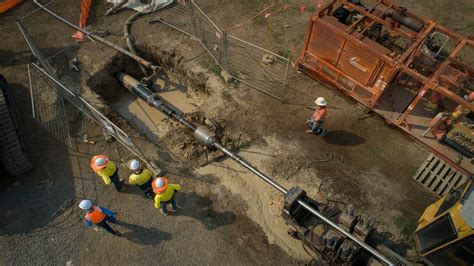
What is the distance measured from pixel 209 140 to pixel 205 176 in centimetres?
133

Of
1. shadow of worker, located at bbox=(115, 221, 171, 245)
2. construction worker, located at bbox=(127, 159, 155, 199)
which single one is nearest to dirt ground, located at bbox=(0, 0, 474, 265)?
shadow of worker, located at bbox=(115, 221, 171, 245)

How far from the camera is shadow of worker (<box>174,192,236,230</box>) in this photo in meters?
10.2

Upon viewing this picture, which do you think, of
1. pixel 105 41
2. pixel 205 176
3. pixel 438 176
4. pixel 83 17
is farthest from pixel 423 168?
pixel 83 17

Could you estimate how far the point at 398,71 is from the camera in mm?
11414

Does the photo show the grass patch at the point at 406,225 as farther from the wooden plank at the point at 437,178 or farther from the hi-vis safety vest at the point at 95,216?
the hi-vis safety vest at the point at 95,216

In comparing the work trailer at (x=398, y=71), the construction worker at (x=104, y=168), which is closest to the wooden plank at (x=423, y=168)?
the work trailer at (x=398, y=71)

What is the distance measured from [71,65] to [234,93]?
7.40 meters

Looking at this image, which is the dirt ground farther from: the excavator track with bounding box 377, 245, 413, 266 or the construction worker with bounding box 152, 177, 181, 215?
the excavator track with bounding box 377, 245, 413, 266

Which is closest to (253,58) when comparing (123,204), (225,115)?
(225,115)

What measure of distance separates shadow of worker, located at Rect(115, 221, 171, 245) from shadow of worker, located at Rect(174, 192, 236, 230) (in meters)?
0.81

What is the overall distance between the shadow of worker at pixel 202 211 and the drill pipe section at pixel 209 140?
1842 mm

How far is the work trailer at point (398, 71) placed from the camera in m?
10.9

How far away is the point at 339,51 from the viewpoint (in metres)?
12.1

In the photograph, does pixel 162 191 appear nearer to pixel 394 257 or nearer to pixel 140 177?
A: pixel 140 177
